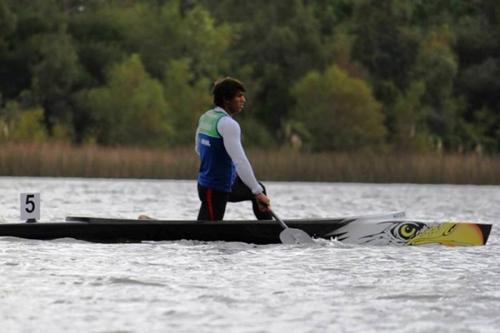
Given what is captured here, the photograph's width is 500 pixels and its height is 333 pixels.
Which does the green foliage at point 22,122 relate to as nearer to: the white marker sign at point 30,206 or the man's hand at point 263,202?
the white marker sign at point 30,206

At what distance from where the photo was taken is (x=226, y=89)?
571 inches

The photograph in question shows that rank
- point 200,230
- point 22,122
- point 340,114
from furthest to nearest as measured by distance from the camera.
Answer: point 340,114, point 22,122, point 200,230

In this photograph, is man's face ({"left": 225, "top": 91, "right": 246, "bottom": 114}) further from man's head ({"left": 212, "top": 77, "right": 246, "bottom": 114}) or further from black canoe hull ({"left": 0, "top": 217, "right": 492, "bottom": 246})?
black canoe hull ({"left": 0, "top": 217, "right": 492, "bottom": 246})

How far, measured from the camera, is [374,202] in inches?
1152

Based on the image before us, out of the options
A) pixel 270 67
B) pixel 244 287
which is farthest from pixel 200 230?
pixel 270 67

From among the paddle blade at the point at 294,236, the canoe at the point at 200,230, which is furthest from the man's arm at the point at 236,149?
the paddle blade at the point at 294,236

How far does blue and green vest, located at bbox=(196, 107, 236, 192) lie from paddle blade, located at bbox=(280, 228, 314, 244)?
0.70 meters

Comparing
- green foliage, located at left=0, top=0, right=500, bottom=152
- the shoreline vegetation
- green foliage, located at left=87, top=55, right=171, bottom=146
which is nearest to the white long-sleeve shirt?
the shoreline vegetation

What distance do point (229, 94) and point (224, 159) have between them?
64 cm

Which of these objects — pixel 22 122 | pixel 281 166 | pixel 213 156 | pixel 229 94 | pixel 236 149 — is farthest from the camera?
pixel 22 122

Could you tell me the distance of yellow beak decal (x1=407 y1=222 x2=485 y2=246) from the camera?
1570cm

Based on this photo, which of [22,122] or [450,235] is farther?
[22,122]

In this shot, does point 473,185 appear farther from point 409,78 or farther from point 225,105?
point 409,78

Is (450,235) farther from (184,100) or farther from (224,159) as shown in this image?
(184,100)
